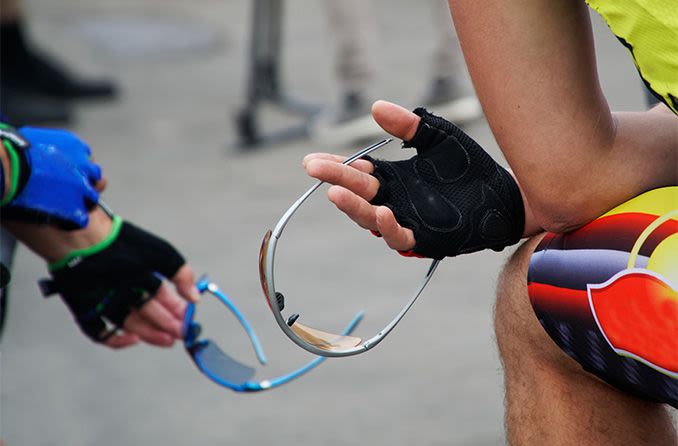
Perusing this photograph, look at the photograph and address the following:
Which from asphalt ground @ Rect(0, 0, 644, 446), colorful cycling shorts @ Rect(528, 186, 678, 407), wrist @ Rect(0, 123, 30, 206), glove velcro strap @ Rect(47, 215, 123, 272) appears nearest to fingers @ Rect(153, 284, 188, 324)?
glove velcro strap @ Rect(47, 215, 123, 272)

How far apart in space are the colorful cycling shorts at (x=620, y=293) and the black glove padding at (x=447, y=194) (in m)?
0.10

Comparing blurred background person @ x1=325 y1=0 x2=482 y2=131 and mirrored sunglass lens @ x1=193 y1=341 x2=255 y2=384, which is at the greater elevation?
mirrored sunglass lens @ x1=193 y1=341 x2=255 y2=384

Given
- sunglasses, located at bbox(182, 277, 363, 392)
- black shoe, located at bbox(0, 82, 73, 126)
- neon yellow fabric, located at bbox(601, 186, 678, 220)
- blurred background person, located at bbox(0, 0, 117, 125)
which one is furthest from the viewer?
blurred background person, located at bbox(0, 0, 117, 125)

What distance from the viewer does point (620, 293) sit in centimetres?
144

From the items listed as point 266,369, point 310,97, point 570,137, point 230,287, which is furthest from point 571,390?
point 310,97

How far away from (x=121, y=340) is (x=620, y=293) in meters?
1.08

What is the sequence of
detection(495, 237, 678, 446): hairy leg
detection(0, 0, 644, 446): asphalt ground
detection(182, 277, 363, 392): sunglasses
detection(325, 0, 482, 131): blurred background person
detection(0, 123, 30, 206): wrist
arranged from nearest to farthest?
detection(495, 237, 678, 446): hairy leg → detection(0, 123, 30, 206): wrist → detection(182, 277, 363, 392): sunglasses → detection(0, 0, 644, 446): asphalt ground → detection(325, 0, 482, 131): blurred background person

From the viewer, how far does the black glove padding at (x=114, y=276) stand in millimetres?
2064

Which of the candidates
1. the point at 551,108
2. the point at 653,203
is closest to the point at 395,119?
the point at 551,108

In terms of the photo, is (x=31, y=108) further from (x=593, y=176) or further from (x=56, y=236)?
(x=593, y=176)

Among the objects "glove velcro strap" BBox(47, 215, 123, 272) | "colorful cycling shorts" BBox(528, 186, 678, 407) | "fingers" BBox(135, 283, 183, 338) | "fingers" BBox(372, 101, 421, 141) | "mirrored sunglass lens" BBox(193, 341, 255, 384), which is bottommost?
"mirrored sunglass lens" BBox(193, 341, 255, 384)

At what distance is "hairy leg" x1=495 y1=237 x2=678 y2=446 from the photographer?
5.22ft

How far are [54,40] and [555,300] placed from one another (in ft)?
18.2

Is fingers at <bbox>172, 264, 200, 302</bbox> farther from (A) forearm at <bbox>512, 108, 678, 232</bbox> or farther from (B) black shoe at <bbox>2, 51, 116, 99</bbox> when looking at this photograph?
(B) black shoe at <bbox>2, 51, 116, 99</bbox>
